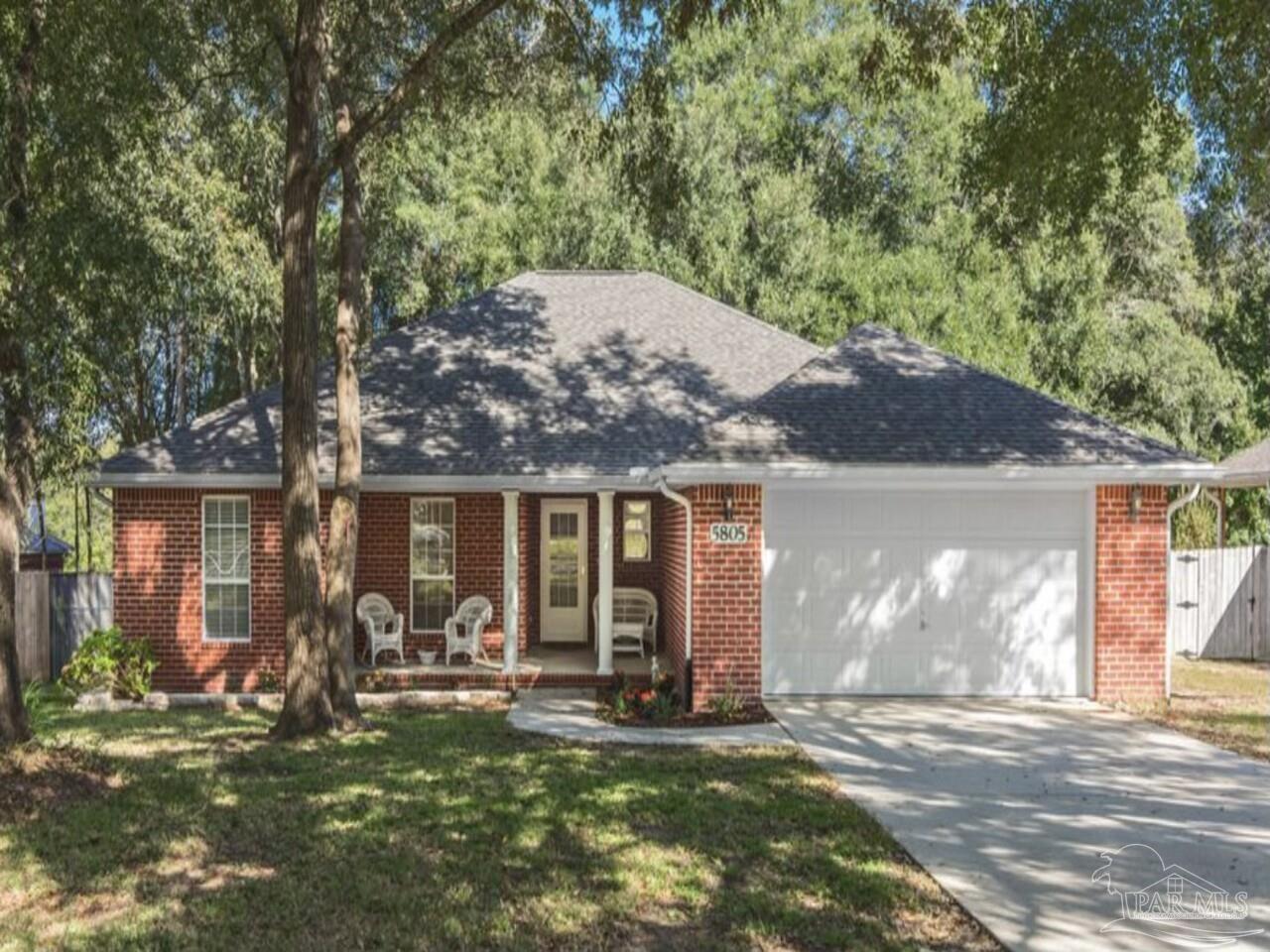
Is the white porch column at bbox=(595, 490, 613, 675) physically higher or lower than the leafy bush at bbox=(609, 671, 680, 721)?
higher

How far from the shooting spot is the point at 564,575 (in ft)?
57.6

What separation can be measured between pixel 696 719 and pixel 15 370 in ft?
24.3

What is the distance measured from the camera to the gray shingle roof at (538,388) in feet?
48.6

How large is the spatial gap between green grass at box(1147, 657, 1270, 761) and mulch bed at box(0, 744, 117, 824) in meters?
10.0

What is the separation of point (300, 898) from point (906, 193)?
1071 inches

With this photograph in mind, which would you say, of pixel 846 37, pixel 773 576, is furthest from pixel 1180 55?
pixel 846 37

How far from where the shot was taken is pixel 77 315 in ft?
36.2

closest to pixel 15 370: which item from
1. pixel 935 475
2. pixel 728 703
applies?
pixel 728 703

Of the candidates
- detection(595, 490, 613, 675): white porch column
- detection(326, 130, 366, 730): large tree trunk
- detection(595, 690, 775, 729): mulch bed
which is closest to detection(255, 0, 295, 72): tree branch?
detection(326, 130, 366, 730): large tree trunk

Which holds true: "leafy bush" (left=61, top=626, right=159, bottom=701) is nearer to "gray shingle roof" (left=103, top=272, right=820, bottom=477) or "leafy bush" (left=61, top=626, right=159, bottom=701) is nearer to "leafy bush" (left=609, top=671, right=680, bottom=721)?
"gray shingle roof" (left=103, top=272, right=820, bottom=477)

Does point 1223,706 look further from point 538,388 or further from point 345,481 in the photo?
point 345,481

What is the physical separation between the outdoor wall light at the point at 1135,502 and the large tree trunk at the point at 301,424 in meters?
9.05

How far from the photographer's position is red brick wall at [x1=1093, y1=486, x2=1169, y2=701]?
1257 centimetres

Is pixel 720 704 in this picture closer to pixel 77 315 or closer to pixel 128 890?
pixel 128 890
